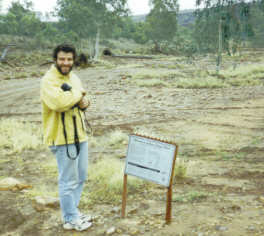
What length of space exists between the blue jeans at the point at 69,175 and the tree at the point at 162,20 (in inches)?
1815

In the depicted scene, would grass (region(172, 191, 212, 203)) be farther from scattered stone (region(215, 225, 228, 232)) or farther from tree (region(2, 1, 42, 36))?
tree (region(2, 1, 42, 36))

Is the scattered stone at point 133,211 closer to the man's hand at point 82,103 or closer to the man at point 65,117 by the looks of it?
the man at point 65,117

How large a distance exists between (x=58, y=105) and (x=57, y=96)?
3.1 inches

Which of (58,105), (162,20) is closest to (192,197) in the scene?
(58,105)

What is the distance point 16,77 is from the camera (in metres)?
20.0

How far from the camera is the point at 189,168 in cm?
533

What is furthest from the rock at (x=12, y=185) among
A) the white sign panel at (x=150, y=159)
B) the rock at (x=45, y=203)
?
the white sign panel at (x=150, y=159)

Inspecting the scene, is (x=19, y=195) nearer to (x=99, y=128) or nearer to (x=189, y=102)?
(x=99, y=128)

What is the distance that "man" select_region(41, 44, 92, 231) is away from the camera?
2.82 metres

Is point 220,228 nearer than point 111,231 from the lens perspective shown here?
Yes

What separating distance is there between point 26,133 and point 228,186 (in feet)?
16.5

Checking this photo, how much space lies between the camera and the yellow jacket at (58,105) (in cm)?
278

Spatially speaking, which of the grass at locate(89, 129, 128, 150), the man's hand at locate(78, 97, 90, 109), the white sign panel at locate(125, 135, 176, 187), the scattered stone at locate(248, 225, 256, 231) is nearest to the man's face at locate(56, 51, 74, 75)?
the man's hand at locate(78, 97, 90, 109)

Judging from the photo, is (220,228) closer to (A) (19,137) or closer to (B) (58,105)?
(B) (58,105)
